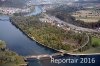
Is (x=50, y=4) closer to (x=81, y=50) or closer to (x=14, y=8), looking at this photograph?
(x=14, y=8)

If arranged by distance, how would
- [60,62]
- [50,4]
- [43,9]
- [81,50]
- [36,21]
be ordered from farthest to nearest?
[50,4]
[43,9]
[36,21]
[81,50]
[60,62]

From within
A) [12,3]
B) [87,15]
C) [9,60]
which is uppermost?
[12,3]

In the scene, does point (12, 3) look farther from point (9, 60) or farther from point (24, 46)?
point (9, 60)

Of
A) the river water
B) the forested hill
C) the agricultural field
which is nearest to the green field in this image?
the river water

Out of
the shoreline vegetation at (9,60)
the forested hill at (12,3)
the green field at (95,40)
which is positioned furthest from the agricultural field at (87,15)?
the shoreline vegetation at (9,60)

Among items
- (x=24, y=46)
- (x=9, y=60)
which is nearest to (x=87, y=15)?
(x=24, y=46)

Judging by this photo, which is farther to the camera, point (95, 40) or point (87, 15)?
point (87, 15)

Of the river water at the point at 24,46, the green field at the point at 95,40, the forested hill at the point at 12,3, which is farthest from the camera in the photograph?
the forested hill at the point at 12,3

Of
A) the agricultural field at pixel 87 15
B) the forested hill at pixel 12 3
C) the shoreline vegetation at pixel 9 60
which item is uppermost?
the forested hill at pixel 12 3

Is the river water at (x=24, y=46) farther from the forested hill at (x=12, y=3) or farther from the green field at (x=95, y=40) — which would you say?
the forested hill at (x=12, y=3)

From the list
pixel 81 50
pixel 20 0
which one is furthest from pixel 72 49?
pixel 20 0

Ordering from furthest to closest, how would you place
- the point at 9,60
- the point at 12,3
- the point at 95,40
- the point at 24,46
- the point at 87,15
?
the point at 12,3, the point at 87,15, the point at 95,40, the point at 24,46, the point at 9,60
